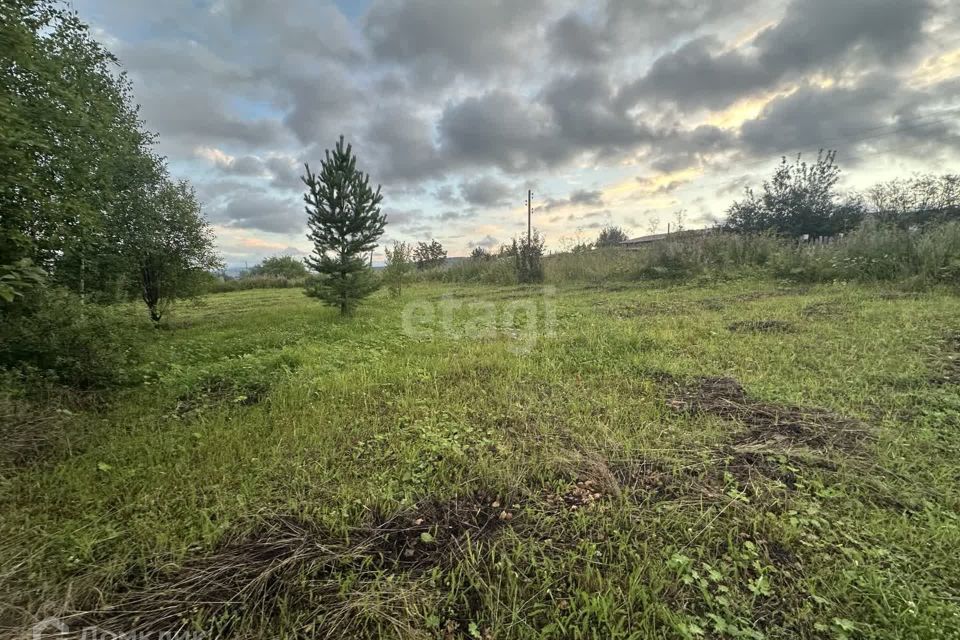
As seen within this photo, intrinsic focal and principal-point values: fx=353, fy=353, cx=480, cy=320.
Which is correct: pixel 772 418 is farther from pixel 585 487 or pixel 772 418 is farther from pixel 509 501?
pixel 509 501

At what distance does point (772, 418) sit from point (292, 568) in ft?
11.3

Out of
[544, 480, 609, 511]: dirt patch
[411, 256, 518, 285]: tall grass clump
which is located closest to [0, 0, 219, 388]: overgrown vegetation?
[544, 480, 609, 511]: dirt patch

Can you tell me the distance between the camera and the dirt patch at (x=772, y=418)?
2508mm

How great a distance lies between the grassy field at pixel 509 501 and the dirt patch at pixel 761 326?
96 centimetres

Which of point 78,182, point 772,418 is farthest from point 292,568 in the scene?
point 78,182

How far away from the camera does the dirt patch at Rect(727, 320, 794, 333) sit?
5.14m

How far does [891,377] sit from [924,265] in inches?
287

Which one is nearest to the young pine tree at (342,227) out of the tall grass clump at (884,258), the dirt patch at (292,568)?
the dirt patch at (292,568)

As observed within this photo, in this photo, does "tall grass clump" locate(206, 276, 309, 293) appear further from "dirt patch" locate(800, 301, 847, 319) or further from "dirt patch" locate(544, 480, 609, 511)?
"dirt patch" locate(544, 480, 609, 511)

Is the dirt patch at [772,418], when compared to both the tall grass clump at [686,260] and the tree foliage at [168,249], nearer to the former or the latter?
the tall grass clump at [686,260]

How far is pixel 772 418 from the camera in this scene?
2.83m

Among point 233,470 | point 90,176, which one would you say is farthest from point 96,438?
point 90,176

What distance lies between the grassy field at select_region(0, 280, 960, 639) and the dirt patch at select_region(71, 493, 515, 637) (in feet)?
0.03

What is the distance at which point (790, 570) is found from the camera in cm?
157
